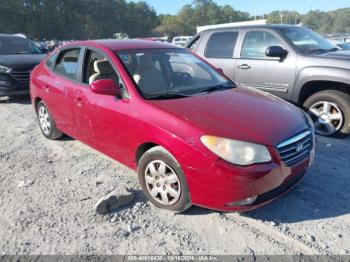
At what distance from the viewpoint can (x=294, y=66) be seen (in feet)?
18.0

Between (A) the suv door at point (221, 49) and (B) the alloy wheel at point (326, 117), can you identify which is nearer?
(B) the alloy wheel at point (326, 117)

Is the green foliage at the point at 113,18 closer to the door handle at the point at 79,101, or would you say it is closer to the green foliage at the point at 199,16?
the green foliage at the point at 199,16

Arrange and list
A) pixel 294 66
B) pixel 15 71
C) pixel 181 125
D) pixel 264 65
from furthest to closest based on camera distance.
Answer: pixel 15 71 → pixel 264 65 → pixel 294 66 → pixel 181 125

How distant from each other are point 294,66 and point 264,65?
544 mm

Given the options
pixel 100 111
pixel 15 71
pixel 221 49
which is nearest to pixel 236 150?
pixel 100 111

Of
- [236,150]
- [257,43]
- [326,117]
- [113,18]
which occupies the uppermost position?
[113,18]

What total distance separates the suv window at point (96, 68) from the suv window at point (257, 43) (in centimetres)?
305

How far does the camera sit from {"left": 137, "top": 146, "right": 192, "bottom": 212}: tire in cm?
310

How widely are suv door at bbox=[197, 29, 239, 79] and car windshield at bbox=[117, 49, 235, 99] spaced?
6.25 ft

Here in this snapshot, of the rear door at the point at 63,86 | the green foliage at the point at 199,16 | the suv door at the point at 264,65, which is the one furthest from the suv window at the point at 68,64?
the green foliage at the point at 199,16

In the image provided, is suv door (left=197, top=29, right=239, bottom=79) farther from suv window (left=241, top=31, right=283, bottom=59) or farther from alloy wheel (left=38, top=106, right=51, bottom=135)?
alloy wheel (left=38, top=106, right=51, bottom=135)

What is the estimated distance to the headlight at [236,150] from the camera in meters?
2.83

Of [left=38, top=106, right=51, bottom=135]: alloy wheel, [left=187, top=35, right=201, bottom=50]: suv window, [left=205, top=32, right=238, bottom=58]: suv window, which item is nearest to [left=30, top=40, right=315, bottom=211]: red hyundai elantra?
[left=38, top=106, right=51, bottom=135]: alloy wheel

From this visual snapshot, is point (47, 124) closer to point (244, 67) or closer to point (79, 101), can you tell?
point (79, 101)
